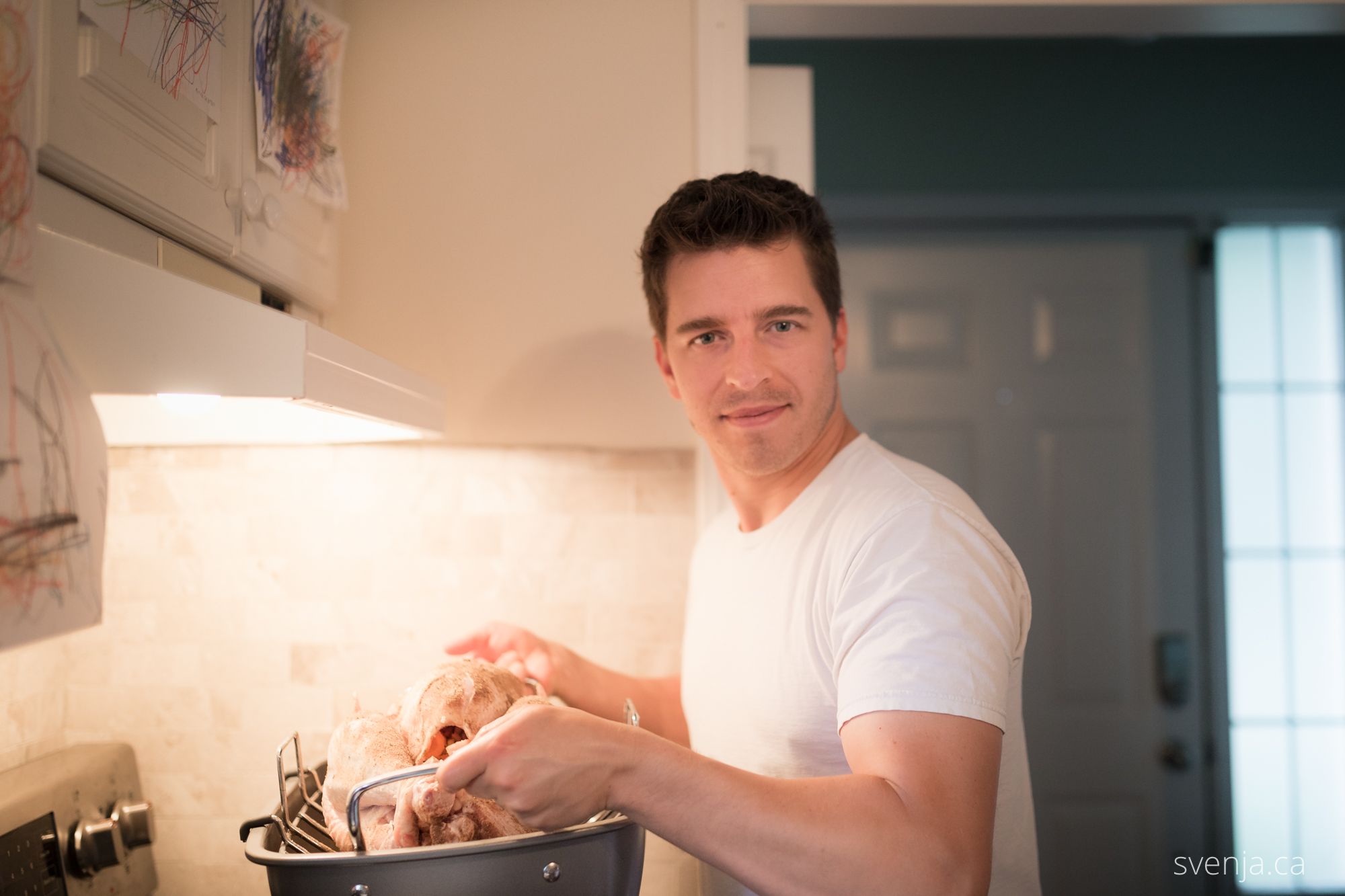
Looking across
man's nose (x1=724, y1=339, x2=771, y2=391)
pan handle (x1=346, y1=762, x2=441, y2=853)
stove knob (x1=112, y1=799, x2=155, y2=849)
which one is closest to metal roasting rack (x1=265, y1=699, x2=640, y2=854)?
pan handle (x1=346, y1=762, x2=441, y2=853)

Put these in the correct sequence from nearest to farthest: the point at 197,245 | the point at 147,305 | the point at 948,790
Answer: the point at 147,305
the point at 948,790
the point at 197,245

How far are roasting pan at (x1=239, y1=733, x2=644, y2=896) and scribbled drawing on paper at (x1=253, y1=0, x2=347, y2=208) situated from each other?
73 cm

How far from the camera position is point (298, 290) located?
1245 millimetres

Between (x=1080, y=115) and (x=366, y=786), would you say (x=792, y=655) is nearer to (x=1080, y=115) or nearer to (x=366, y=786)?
(x=366, y=786)

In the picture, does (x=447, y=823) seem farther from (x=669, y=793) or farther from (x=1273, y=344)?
(x=1273, y=344)

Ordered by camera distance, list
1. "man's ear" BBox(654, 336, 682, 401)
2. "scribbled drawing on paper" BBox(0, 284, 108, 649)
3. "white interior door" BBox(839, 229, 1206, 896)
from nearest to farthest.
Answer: "scribbled drawing on paper" BBox(0, 284, 108, 649) < "man's ear" BBox(654, 336, 682, 401) < "white interior door" BBox(839, 229, 1206, 896)

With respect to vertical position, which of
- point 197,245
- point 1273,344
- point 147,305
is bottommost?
point 147,305

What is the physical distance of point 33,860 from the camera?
98 centimetres

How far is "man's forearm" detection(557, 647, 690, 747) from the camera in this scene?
3.93 feet

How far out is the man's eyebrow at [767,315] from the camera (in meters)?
1.07

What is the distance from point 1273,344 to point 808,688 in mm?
2138

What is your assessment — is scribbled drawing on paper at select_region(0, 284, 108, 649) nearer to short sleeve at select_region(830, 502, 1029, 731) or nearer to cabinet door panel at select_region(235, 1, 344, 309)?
cabinet door panel at select_region(235, 1, 344, 309)

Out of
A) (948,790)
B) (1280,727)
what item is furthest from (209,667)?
(1280,727)

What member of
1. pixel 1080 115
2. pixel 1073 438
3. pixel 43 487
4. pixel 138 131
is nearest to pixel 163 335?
pixel 43 487
